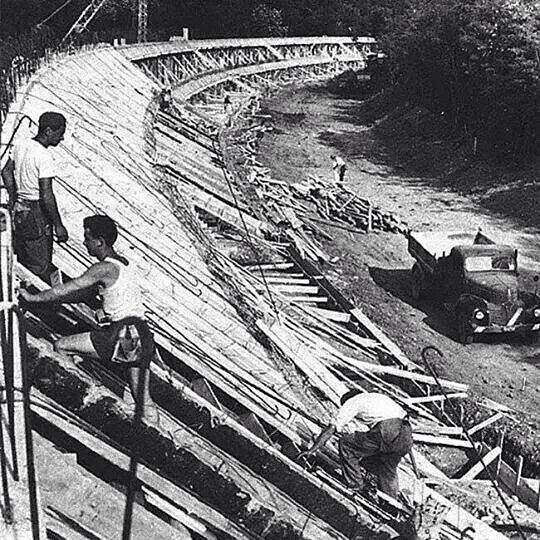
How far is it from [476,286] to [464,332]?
1.04 metres

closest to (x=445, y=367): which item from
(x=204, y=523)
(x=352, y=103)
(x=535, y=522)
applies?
(x=535, y=522)

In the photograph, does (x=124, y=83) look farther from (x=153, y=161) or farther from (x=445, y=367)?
(x=445, y=367)

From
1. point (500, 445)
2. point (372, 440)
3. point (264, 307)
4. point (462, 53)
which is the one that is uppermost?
point (462, 53)

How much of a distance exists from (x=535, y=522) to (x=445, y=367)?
233 inches

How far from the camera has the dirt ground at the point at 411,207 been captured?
53.8 ft

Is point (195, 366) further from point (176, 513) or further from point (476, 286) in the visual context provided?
point (476, 286)

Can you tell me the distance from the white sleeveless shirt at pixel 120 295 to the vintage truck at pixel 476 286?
441 inches

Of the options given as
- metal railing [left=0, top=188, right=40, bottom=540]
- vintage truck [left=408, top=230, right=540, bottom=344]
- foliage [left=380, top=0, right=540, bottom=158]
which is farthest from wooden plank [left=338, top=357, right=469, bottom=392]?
foliage [left=380, top=0, right=540, bottom=158]

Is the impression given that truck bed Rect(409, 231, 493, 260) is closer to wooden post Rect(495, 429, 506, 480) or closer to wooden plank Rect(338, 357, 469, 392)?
wooden plank Rect(338, 357, 469, 392)

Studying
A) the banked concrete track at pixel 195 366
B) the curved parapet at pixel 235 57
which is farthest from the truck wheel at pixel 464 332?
the curved parapet at pixel 235 57

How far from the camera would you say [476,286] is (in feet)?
58.1

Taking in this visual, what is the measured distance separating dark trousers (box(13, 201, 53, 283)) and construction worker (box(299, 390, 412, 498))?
3114 mm

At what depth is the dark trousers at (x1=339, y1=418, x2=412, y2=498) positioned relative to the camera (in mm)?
8031

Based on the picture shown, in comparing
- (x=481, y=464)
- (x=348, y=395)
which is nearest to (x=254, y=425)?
(x=348, y=395)
